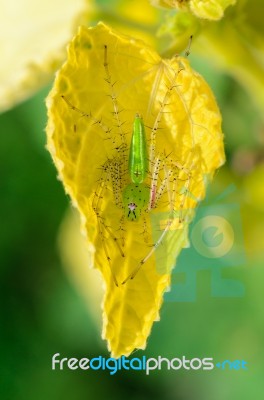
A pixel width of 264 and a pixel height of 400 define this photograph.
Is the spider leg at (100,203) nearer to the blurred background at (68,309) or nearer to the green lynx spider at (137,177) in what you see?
the green lynx spider at (137,177)

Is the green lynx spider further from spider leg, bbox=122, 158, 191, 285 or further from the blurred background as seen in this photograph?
the blurred background

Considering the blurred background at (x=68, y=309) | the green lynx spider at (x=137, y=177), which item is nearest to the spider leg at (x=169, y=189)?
the green lynx spider at (x=137, y=177)

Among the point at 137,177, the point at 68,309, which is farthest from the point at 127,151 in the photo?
the point at 68,309

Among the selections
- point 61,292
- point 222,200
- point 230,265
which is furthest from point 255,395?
point 222,200

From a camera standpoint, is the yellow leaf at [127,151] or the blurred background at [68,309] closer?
the yellow leaf at [127,151]

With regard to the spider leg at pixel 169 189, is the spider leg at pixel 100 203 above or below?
above

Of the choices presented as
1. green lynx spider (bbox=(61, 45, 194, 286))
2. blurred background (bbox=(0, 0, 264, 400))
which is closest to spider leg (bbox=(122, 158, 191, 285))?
green lynx spider (bbox=(61, 45, 194, 286))
